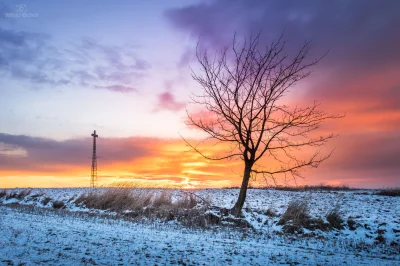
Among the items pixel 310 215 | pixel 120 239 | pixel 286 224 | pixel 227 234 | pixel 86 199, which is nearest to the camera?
pixel 120 239

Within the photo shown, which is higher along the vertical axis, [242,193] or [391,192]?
[242,193]

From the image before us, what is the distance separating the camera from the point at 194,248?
838 centimetres

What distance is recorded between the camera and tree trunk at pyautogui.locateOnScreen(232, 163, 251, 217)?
1458cm

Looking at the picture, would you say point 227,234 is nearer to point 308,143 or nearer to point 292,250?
point 292,250

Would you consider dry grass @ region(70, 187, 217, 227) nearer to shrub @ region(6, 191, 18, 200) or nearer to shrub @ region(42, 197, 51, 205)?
shrub @ region(42, 197, 51, 205)

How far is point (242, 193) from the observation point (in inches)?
587

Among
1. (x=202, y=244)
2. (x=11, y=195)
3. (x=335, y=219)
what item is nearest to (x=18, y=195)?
(x=11, y=195)

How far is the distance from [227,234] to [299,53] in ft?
30.8

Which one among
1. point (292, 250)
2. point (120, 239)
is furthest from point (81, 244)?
point (292, 250)

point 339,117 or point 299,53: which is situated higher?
point 299,53

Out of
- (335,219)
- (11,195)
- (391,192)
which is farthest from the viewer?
(11,195)

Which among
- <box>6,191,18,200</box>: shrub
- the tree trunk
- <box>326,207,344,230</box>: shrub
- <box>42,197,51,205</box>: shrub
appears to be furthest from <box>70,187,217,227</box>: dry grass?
<box>6,191,18,200</box>: shrub

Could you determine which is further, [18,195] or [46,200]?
[18,195]

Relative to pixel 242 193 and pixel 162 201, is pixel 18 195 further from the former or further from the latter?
pixel 242 193
